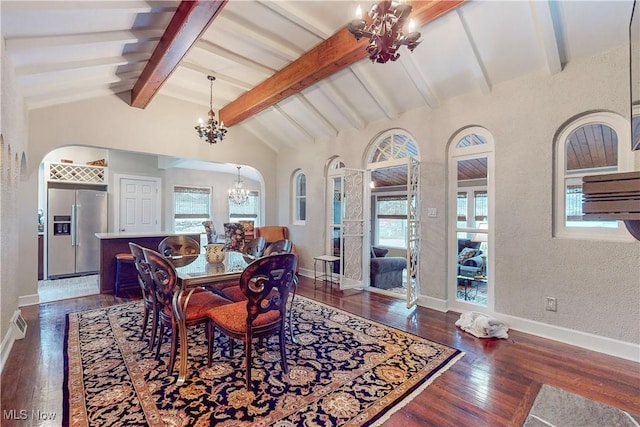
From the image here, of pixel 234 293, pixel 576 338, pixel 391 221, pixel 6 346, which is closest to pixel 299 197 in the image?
pixel 391 221

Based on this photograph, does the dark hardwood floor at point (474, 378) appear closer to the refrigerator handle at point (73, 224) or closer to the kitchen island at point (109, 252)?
the kitchen island at point (109, 252)

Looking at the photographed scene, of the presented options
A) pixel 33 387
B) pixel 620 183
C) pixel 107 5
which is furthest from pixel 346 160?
pixel 33 387

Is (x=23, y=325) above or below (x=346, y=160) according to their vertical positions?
below

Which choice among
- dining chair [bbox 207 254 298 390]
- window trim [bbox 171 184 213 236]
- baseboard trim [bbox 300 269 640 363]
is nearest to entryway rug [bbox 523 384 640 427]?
baseboard trim [bbox 300 269 640 363]

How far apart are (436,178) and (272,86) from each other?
2681mm

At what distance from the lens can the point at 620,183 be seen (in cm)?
119

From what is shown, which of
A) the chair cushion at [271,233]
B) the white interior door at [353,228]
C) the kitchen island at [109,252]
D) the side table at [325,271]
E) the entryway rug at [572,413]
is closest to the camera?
the entryway rug at [572,413]

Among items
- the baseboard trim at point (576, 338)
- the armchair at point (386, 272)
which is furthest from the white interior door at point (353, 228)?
the baseboard trim at point (576, 338)

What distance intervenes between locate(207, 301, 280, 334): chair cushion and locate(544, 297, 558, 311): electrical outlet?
283cm

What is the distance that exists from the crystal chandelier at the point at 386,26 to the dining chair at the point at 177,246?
121 inches

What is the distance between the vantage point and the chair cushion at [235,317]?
7.00 ft

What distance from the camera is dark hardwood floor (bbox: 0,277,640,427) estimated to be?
1.88 meters

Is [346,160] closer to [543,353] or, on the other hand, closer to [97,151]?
[543,353]

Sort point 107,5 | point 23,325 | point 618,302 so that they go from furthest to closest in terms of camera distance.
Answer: point 23,325 < point 618,302 < point 107,5
